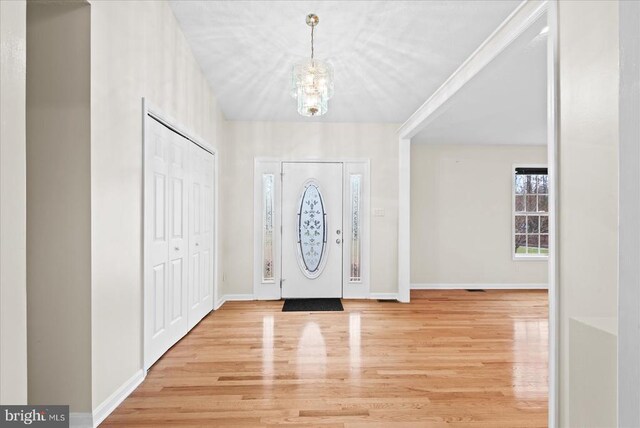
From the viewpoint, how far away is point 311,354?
2869 mm

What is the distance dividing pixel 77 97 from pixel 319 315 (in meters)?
3.15

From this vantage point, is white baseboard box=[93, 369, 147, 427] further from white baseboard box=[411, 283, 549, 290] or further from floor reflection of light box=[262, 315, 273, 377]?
white baseboard box=[411, 283, 549, 290]

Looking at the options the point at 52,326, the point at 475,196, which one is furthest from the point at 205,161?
the point at 475,196

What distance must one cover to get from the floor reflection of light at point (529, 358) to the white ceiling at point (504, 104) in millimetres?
2291

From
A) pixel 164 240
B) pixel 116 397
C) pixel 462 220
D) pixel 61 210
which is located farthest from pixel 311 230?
pixel 61 210

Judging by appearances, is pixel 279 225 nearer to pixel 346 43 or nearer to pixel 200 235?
pixel 200 235

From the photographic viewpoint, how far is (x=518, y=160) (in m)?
5.80

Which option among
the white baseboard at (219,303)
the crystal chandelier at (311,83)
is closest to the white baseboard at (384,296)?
the white baseboard at (219,303)

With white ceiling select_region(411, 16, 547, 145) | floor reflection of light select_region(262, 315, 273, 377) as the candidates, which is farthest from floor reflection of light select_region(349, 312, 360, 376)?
white ceiling select_region(411, 16, 547, 145)

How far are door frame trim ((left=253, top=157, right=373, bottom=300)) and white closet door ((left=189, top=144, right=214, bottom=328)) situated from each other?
0.76 meters

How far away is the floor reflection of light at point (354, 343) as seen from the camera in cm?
263

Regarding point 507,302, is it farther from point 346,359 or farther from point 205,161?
point 205,161

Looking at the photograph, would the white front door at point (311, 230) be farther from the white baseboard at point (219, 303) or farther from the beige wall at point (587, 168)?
the beige wall at point (587, 168)

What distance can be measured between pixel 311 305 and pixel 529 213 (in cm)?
406
